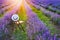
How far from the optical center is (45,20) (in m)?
2.40

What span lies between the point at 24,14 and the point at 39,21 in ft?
0.67

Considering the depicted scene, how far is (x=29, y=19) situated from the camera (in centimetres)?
242

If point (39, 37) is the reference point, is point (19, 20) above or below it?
above

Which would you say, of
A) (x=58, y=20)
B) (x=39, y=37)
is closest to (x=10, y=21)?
(x=39, y=37)

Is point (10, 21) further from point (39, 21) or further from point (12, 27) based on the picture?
point (39, 21)

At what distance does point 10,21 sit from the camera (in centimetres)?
244

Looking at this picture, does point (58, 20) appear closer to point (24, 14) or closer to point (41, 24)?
point (41, 24)

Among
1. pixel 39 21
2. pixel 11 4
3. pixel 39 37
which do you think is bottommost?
pixel 39 37

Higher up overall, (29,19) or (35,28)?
(29,19)

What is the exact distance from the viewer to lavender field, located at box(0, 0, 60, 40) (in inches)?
93.4

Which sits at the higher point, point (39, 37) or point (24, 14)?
point (24, 14)

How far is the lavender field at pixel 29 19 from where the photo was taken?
93.4 inches

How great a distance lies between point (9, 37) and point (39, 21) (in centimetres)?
42

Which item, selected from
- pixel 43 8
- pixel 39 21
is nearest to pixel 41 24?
pixel 39 21
